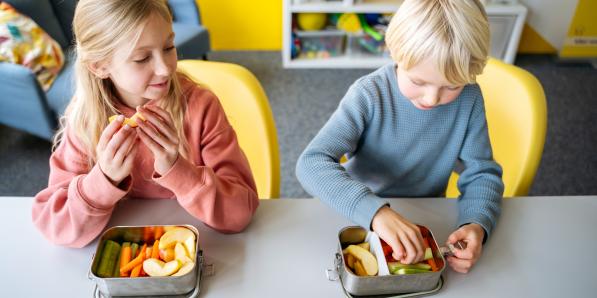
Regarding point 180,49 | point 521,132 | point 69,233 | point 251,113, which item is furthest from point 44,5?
point 521,132

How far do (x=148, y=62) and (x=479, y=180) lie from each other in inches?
26.6

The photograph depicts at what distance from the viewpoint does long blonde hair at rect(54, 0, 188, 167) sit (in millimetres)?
764

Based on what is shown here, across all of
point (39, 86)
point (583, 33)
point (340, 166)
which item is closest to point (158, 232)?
point (340, 166)

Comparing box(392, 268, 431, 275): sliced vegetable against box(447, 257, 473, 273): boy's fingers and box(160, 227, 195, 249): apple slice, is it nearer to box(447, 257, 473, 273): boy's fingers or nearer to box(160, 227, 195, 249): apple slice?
box(447, 257, 473, 273): boy's fingers

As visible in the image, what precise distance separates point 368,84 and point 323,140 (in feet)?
0.52

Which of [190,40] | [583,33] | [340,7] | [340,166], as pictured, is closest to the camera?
A: [340,166]

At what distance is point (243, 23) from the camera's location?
2.91m

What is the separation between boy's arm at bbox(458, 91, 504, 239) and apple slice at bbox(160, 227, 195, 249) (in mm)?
484

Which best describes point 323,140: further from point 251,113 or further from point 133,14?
point 133,14

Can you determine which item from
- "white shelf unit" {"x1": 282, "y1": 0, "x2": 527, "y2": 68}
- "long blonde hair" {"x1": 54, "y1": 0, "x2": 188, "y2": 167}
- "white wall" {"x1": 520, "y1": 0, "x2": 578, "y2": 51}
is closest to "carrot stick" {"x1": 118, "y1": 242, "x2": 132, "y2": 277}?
"long blonde hair" {"x1": 54, "y1": 0, "x2": 188, "y2": 167}

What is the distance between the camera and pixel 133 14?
2.51ft

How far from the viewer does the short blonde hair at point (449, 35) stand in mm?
748

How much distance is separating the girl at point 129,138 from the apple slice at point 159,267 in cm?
13

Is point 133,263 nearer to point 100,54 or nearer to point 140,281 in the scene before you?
point 140,281
